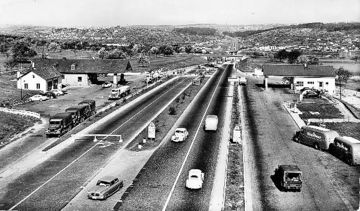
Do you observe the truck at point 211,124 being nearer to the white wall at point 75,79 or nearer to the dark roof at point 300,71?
the dark roof at point 300,71

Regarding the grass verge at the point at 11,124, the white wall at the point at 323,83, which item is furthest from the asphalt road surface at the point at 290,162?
the white wall at the point at 323,83

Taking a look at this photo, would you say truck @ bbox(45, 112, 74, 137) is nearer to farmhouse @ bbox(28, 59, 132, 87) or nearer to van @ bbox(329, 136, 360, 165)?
van @ bbox(329, 136, 360, 165)

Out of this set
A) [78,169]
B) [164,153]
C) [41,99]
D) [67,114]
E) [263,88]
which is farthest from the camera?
[263,88]

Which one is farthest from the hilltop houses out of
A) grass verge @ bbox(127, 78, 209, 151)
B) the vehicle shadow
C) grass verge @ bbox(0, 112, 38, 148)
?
the vehicle shadow

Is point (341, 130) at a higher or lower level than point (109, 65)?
lower

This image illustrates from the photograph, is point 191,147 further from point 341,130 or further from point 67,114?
point 341,130

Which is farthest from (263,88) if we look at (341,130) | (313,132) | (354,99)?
(313,132)

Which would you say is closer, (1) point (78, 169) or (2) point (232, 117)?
(1) point (78, 169)

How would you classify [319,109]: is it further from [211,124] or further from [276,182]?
[276,182]
